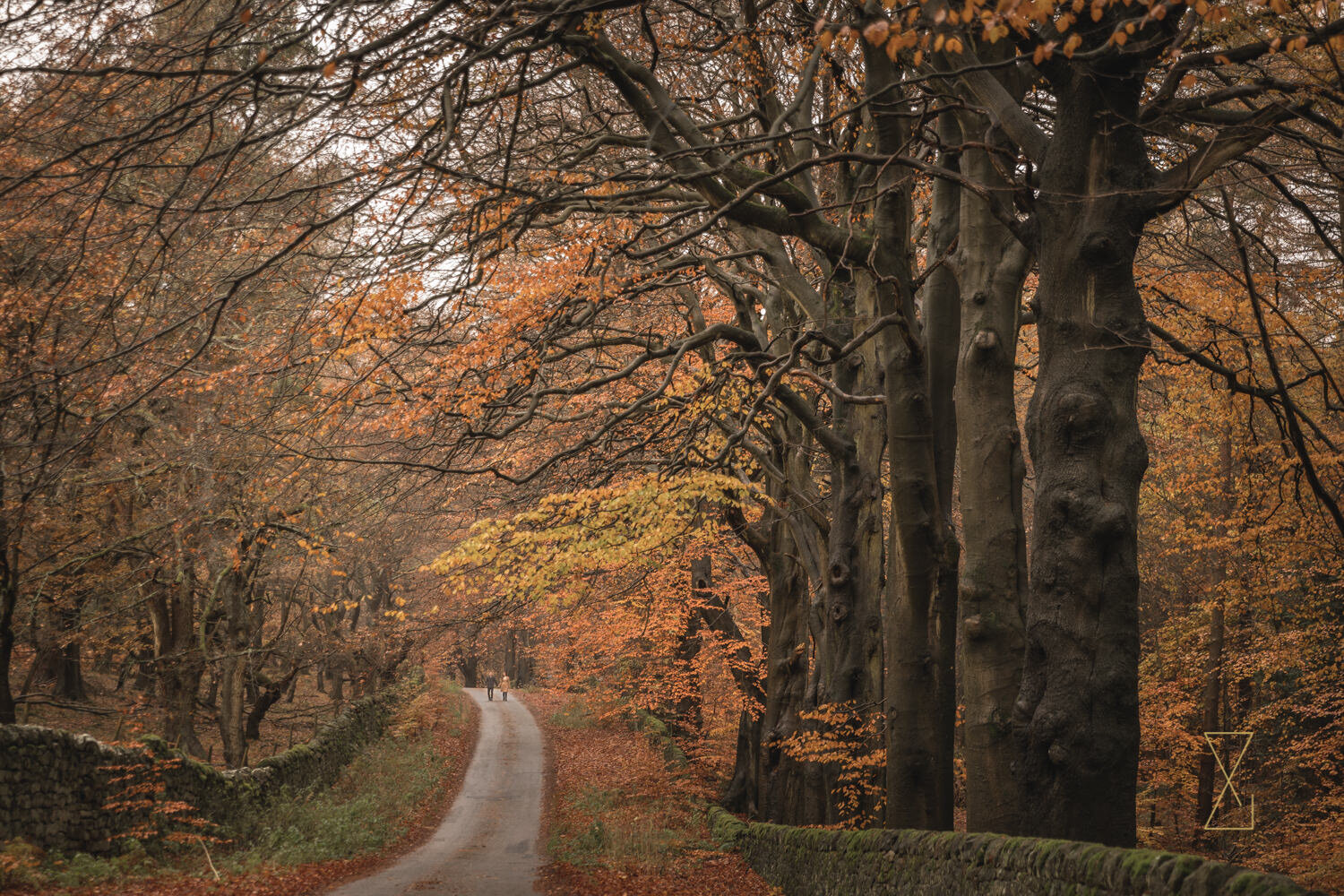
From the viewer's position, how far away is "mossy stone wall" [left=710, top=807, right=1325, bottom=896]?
314cm

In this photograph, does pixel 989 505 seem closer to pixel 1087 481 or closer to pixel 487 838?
pixel 1087 481

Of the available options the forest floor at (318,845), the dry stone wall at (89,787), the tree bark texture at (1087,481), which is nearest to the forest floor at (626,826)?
the forest floor at (318,845)

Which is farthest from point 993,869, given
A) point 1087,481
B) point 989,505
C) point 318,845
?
point 318,845

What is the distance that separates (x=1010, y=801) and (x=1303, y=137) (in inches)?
159

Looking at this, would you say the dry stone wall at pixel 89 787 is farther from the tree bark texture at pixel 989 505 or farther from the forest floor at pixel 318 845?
the tree bark texture at pixel 989 505

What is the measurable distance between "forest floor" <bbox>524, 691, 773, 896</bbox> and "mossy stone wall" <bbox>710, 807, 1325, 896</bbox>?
216cm

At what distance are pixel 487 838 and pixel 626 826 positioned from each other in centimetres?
253

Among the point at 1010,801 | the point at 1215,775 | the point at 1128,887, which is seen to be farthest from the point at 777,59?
the point at 1215,775

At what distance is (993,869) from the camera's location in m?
4.61

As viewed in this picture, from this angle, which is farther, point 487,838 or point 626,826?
point 487,838

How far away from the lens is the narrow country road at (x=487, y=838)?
436 inches

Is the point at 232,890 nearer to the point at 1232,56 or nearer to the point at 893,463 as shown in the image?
the point at 893,463

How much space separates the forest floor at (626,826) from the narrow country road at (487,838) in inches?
17.1

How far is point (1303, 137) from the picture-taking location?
4.31 metres
